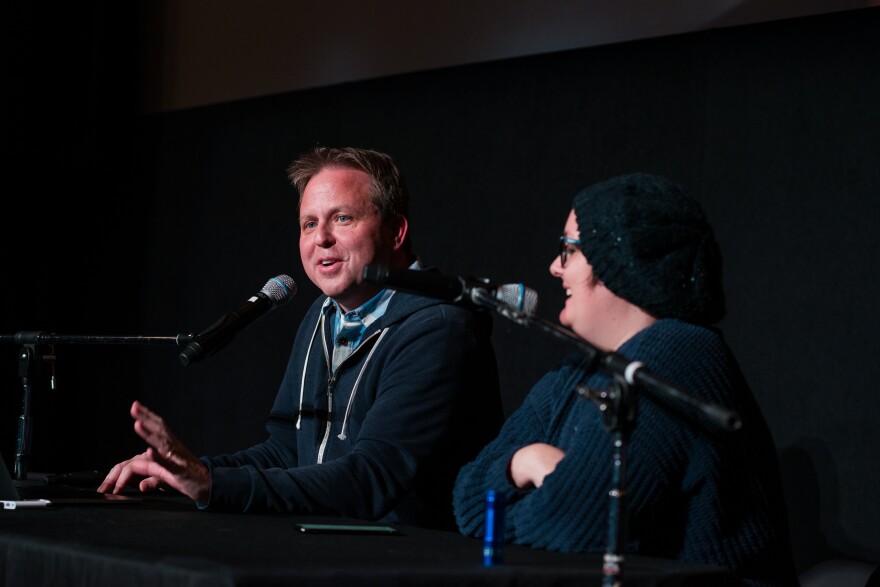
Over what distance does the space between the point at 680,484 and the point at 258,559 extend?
0.72 metres

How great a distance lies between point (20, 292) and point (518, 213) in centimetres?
267

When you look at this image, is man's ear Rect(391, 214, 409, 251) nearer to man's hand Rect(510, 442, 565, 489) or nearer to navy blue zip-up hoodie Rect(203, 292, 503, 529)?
navy blue zip-up hoodie Rect(203, 292, 503, 529)

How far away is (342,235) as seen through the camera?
2.77 meters

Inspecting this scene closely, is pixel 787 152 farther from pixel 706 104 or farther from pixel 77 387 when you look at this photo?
pixel 77 387

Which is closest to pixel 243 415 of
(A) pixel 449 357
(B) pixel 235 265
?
(B) pixel 235 265

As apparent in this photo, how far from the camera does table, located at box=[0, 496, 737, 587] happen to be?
1.41m

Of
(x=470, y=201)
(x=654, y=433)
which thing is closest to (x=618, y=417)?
(x=654, y=433)

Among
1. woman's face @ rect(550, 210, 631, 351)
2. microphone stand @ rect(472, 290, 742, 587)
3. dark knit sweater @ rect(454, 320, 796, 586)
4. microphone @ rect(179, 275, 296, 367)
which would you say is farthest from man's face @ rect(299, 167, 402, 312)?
microphone stand @ rect(472, 290, 742, 587)

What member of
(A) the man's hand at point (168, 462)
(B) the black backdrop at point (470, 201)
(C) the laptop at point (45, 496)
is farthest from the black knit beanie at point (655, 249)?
(B) the black backdrop at point (470, 201)

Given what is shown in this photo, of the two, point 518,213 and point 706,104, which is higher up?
point 706,104

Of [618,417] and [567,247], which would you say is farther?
[567,247]

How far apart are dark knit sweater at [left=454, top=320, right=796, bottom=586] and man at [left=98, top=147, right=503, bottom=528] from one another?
48 centimetres

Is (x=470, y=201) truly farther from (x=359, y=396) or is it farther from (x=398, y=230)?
(x=359, y=396)

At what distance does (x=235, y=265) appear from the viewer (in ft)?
18.6
